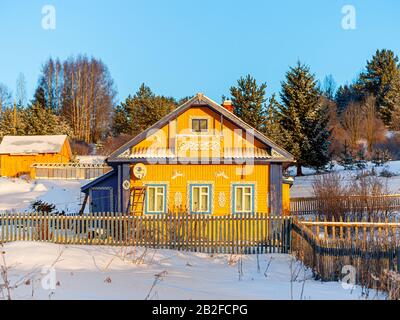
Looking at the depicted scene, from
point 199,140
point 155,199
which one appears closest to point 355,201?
point 199,140

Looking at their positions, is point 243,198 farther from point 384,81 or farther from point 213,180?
point 384,81

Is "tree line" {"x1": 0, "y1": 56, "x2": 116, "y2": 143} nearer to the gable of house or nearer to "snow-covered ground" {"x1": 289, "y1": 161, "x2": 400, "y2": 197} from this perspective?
"snow-covered ground" {"x1": 289, "y1": 161, "x2": 400, "y2": 197}

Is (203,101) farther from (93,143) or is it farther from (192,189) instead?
(93,143)

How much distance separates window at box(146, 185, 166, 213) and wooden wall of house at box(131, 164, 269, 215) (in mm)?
248

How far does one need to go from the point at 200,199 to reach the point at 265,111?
24407 mm

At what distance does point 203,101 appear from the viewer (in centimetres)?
1900

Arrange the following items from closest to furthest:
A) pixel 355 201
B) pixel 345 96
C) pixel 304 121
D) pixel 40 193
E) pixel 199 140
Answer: pixel 355 201, pixel 199 140, pixel 40 193, pixel 304 121, pixel 345 96

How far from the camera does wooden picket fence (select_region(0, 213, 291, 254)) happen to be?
49.5 ft

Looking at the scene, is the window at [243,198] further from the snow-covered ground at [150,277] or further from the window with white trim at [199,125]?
the snow-covered ground at [150,277]

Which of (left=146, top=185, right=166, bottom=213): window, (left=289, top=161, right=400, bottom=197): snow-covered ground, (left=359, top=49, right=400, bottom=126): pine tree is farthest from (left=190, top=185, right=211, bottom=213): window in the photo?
(left=359, top=49, right=400, bottom=126): pine tree

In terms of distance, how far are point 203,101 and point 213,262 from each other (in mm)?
8372

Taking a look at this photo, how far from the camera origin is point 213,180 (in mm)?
19047

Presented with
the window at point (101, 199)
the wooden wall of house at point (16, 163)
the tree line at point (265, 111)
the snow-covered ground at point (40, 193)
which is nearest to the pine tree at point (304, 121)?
the tree line at point (265, 111)

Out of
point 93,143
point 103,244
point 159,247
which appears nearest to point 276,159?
point 159,247
